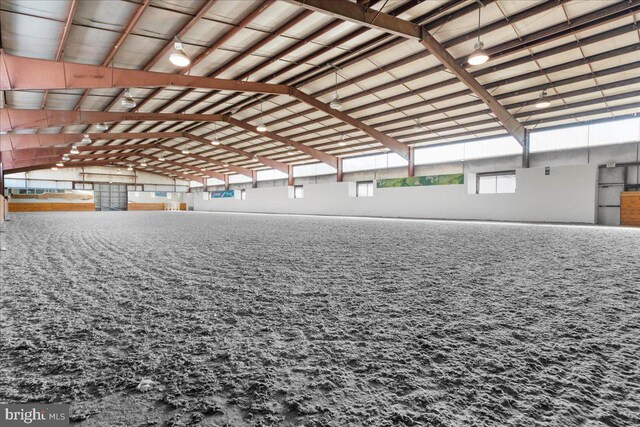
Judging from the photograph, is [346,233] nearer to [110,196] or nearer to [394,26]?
[394,26]

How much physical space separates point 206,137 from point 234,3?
15439 millimetres

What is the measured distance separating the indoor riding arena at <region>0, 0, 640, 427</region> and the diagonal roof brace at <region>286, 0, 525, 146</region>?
0.07 metres

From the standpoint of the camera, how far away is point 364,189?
2058cm

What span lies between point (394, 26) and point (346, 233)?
564cm

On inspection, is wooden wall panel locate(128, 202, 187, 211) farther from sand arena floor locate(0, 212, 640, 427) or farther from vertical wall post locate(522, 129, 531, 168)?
sand arena floor locate(0, 212, 640, 427)

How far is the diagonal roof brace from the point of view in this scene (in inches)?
269

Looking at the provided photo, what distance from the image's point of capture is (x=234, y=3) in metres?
7.42

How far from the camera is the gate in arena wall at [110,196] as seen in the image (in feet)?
113

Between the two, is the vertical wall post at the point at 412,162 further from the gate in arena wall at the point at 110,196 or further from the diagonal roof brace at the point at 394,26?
the gate in arena wall at the point at 110,196

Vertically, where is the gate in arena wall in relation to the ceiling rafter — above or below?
below

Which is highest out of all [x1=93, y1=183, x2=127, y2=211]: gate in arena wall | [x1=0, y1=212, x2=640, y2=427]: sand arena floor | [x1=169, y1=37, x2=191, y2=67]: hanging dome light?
[x1=169, y1=37, x2=191, y2=67]: hanging dome light

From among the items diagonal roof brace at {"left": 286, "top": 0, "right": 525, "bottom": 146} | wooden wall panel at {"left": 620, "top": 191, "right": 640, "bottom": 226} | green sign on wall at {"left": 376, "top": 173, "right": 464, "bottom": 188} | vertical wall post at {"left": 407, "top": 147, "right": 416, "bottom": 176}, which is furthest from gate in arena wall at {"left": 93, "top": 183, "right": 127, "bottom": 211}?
wooden wall panel at {"left": 620, "top": 191, "right": 640, "bottom": 226}

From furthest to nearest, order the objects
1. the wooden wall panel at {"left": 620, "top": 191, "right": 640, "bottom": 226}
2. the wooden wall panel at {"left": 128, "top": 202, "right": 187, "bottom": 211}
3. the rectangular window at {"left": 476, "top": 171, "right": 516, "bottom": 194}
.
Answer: the wooden wall panel at {"left": 128, "top": 202, "right": 187, "bottom": 211} → the rectangular window at {"left": 476, "top": 171, "right": 516, "bottom": 194} → the wooden wall panel at {"left": 620, "top": 191, "right": 640, "bottom": 226}

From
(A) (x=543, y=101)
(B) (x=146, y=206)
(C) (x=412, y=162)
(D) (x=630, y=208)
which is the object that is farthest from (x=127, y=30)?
(B) (x=146, y=206)
